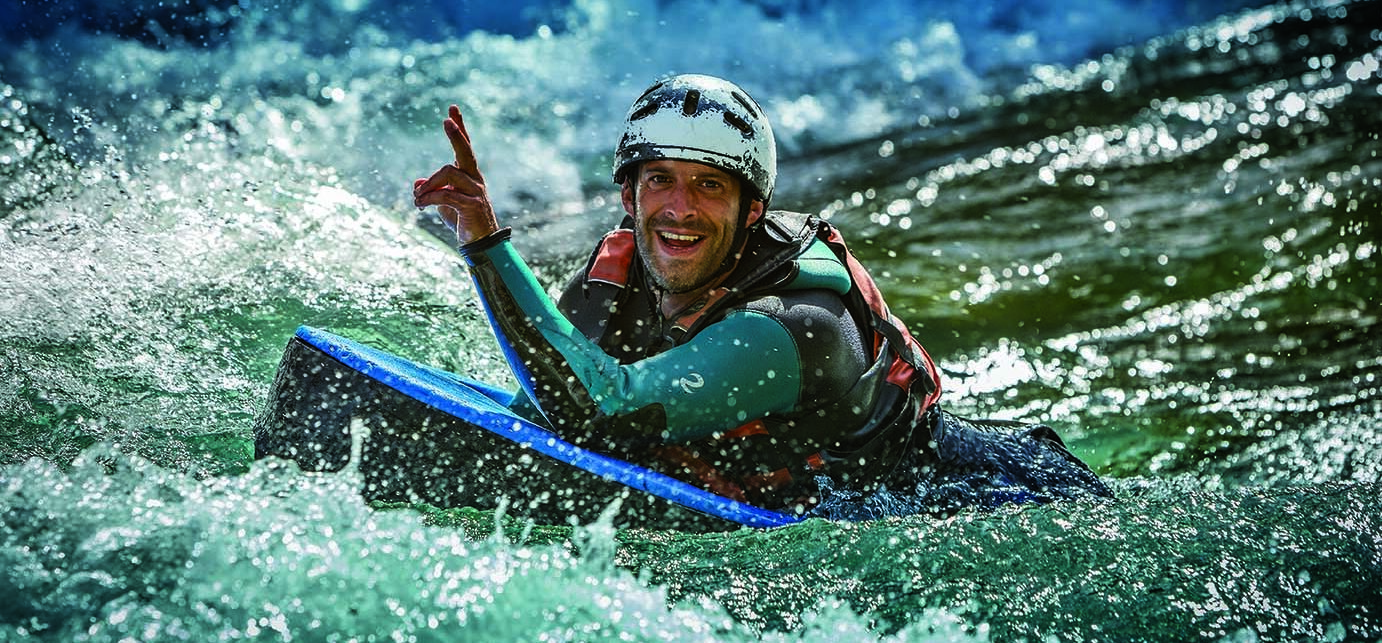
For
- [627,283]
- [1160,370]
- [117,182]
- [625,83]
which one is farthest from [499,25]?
[627,283]

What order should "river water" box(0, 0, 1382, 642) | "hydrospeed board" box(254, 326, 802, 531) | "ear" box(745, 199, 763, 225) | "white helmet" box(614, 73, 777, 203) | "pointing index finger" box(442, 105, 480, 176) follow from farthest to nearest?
1. "ear" box(745, 199, 763, 225)
2. "white helmet" box(614, 73, 777, 203)
3. "hydrospeed board" box(254, 326, 802, 531)
4. "pointing index finger" box(442, 105, 480, 176)
5. "river water" box(0, 0, 1382, 642)

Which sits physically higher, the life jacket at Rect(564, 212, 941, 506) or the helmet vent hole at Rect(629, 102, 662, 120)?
the helmet vent hole at Rect(629, 102, 662, 120)

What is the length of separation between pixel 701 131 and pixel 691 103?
10 centimetres

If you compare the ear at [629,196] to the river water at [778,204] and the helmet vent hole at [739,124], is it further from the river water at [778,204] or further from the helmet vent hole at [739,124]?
the river water at [778,204]

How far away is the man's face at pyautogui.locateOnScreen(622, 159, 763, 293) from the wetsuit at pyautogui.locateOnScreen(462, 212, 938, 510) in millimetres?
107

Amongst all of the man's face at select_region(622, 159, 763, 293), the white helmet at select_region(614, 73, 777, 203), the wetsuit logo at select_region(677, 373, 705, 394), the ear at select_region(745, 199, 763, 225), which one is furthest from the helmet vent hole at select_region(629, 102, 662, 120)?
the wetsuit logo at select_region(677, 373, 705, 394)

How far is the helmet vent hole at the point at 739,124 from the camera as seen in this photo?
397 centimetres

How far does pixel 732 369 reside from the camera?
3541mm

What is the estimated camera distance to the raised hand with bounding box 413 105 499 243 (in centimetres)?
346

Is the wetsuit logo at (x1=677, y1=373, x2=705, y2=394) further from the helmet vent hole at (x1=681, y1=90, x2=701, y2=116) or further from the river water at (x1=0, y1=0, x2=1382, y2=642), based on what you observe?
the helmet vent hole at (x1=681, y1=90, x2=701, y2=116)

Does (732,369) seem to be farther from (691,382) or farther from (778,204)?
(778,204)

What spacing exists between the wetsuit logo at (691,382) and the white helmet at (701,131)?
0.70 m

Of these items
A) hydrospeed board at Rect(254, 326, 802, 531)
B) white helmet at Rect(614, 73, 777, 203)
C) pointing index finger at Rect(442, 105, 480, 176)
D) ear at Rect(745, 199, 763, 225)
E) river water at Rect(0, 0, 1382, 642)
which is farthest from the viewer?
ear at Rect(745, 199, 763, 225)

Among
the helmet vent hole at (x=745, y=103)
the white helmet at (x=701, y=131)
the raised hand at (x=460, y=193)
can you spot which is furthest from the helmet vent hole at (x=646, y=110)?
the raised hand at (x=460, y=193)
